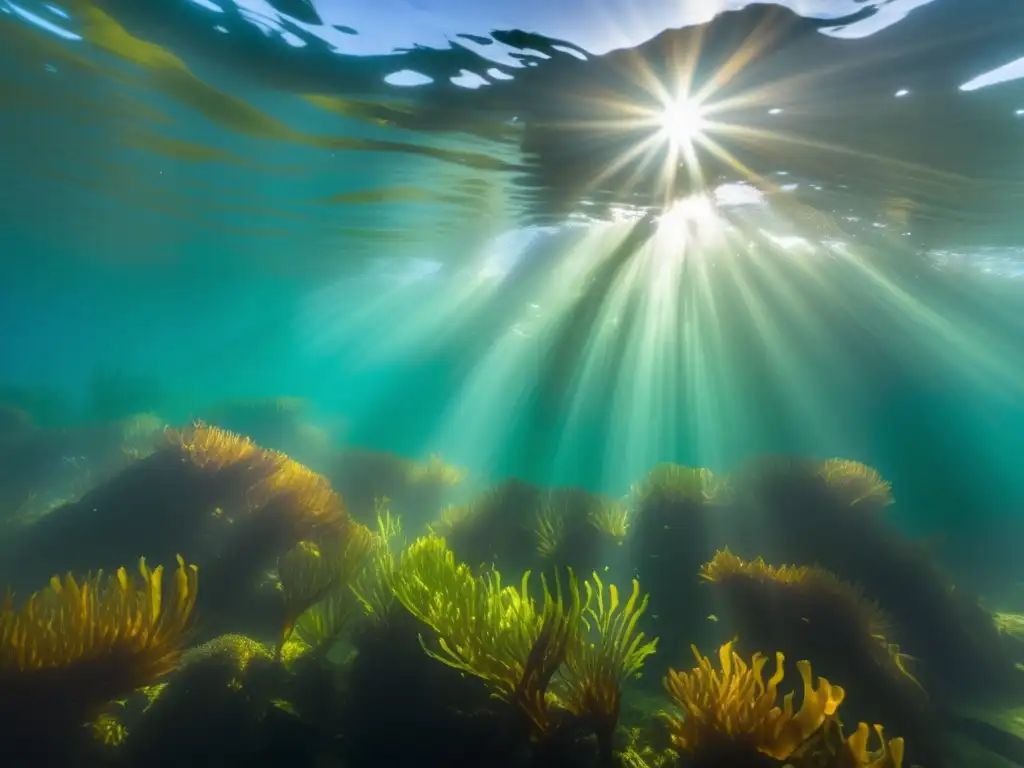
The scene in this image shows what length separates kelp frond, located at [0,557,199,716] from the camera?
352 centimetres

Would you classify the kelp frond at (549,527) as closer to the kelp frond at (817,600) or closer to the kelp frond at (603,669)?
the kelp frond at (817,600)

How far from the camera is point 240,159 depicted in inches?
592

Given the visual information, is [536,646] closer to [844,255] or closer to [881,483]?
[881,483]

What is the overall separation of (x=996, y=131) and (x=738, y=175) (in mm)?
4490

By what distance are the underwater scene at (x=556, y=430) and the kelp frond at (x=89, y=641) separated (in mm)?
25

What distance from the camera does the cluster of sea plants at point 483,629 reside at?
3568mm

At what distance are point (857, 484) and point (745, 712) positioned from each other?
24.4 feet

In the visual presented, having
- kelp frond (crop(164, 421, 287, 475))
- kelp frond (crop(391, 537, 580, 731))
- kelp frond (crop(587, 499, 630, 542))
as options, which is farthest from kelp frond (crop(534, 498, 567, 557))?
kelp frond (crop(391, 537, 580, 731))

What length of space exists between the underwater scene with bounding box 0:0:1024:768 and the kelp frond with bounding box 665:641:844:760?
0.07 feet

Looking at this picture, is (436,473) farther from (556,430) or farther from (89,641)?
(89,641)

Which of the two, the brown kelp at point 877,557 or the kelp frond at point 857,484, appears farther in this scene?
the kelp frond at point 857,484

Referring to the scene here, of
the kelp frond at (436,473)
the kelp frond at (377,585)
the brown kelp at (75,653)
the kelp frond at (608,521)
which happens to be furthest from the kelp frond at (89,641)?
the kelp frond at (436,473)

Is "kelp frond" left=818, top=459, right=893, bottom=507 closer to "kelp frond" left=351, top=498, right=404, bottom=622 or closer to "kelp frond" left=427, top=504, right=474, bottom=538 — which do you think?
"kelp frond" left=427, top=504, right=474, bottom=538

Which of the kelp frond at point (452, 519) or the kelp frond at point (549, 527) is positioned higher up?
the kelp frond at point (549, 527)
